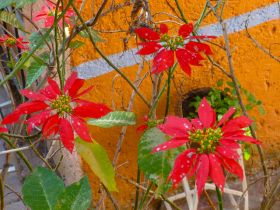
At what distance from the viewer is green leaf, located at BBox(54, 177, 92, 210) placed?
2.73 feet

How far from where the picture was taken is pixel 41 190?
91 cm

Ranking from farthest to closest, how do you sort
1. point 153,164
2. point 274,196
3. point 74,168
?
point 74,168, point 274,196, point 153,164

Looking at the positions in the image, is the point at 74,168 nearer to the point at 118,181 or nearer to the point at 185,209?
the point at 118,181

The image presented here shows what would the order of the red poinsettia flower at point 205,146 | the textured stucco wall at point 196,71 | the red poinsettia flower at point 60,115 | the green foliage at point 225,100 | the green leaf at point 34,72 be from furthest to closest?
the green foliage at point 225,100 < the textured stucco wall at point 196,71 < the green leaf at point 34,72 < the red poinsettia flower at point 60,115 < the red poinsettia flower at point 205,146

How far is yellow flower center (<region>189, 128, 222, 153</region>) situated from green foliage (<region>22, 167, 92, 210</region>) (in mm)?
186

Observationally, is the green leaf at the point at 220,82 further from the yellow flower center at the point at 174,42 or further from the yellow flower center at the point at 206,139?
the yellow flower center at the point at 206,139

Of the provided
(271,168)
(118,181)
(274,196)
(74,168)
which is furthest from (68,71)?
(274,196)

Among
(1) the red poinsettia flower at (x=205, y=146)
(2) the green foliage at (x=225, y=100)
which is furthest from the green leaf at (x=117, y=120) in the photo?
(2) the green foliage at (x=225, y=100)

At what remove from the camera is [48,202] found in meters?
0.89

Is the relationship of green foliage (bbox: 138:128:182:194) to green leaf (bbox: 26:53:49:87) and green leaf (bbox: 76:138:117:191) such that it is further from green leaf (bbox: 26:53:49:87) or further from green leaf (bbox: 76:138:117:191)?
green leaf (bbox: 26:53:49:87)

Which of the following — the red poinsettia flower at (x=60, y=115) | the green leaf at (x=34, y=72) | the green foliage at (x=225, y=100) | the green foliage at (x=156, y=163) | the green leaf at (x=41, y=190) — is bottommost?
the green foliage at (x=225, y=100)

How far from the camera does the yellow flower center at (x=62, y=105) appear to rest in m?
0.93

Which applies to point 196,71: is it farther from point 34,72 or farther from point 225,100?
point 34,72

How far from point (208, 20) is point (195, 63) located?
1.40 meters
